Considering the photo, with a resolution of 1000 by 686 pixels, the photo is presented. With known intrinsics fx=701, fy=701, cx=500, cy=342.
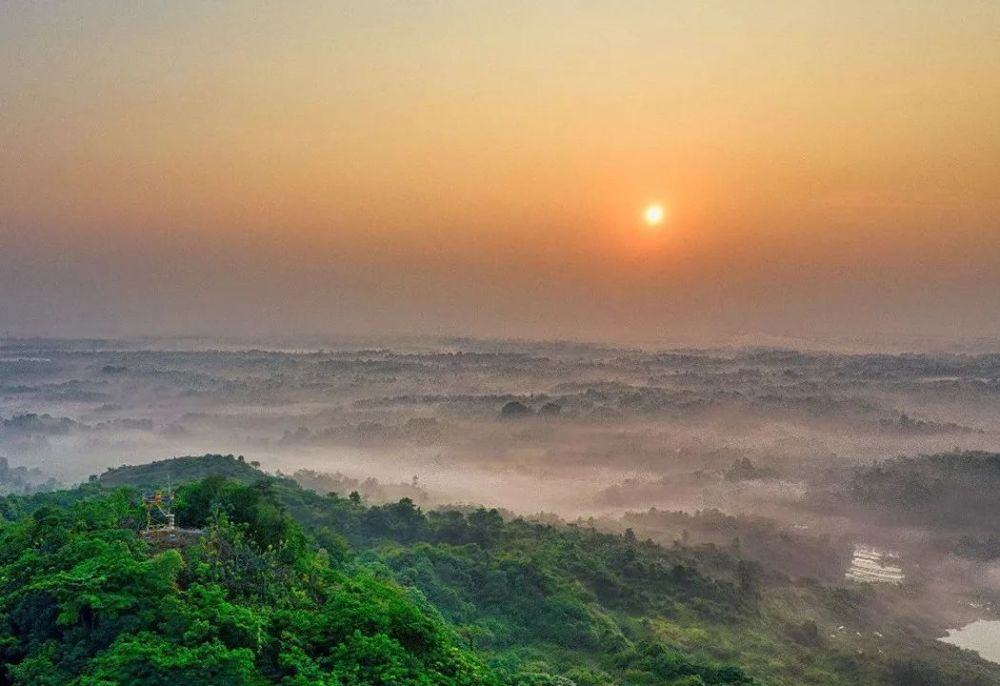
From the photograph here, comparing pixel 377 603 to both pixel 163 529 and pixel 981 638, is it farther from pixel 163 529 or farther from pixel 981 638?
pixel 981 638

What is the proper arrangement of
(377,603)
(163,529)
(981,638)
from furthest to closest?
(981,638) < (163,529) < (377,603)

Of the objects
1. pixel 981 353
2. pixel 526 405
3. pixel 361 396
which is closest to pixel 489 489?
pixel 526 405

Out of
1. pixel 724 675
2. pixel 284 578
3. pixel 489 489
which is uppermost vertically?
pixel 284 578

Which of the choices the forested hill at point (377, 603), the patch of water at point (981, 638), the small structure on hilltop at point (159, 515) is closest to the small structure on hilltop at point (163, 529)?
the small structure on hilltop at point (159, 515)

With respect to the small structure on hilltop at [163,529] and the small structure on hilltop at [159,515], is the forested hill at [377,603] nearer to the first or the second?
the small structure on hilltop at [163,529]

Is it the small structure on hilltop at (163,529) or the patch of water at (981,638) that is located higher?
the small structure on hilltop at (163,529)

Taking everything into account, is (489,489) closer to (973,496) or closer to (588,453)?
(588,453)

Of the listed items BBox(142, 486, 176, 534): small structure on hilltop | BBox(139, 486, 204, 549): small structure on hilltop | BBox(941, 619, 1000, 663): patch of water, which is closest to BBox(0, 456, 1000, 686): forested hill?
BBox(139, 486, 204, 549): small structure on hilltop

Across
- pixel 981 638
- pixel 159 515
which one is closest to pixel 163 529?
pixel 159 515

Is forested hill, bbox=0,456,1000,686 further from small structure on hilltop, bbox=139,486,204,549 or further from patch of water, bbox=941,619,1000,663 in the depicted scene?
patch of water, bbox=941,619,1000,663
